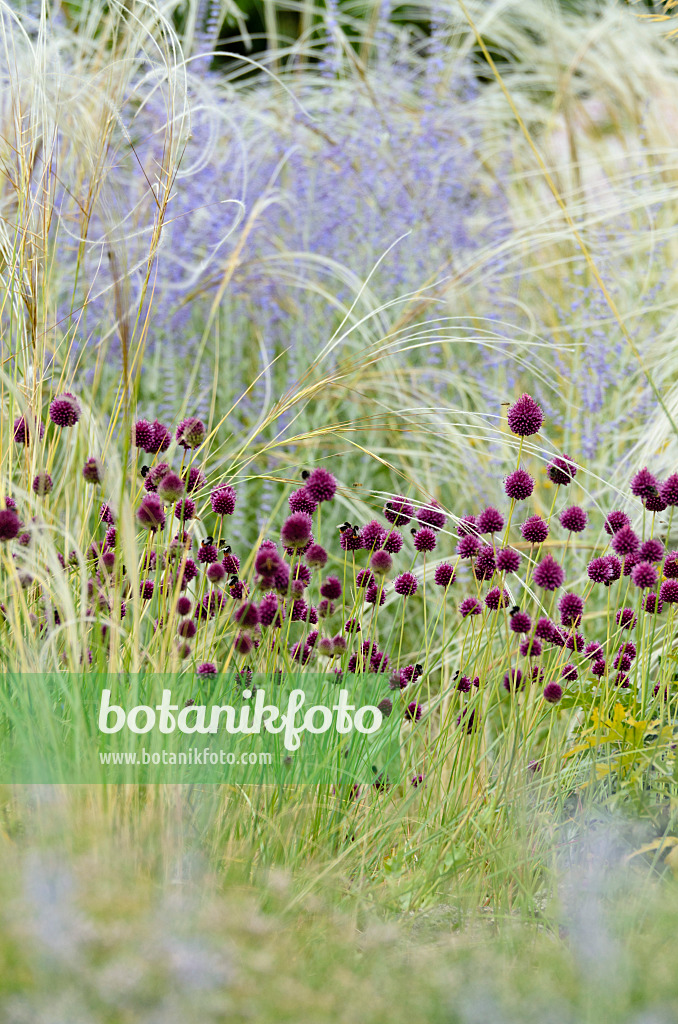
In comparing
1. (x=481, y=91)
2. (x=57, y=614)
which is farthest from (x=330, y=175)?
(x=57, y=614)

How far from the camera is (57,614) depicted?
6.25 feet

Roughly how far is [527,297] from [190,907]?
11.2ft

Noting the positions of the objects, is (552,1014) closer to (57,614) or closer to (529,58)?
(57,614)

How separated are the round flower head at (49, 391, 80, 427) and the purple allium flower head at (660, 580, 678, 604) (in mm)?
1104

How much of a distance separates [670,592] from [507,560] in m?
0.35

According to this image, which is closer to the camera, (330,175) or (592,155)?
(330,175)

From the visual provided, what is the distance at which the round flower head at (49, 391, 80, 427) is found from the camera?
1.66m

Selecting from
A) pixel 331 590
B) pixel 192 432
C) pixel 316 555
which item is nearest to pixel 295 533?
pixel 316 555

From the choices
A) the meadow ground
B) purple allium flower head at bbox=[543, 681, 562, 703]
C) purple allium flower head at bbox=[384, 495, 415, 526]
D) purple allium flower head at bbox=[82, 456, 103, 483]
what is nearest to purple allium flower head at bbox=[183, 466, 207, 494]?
the meadow ground

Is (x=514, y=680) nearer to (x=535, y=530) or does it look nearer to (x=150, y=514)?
(x=535, y=530)

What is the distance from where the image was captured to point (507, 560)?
171 cm

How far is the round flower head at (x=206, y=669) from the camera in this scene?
1667mm

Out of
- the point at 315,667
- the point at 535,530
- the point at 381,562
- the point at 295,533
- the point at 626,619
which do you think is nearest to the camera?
the point at 295,533

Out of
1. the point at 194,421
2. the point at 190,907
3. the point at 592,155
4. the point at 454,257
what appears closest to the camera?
the point at 190,907
